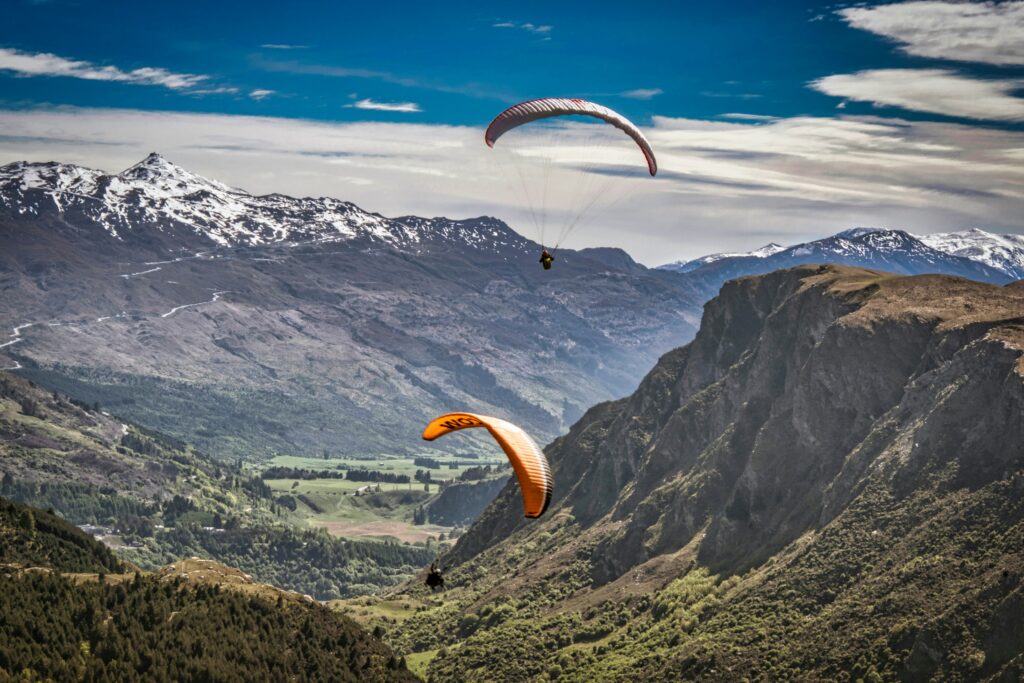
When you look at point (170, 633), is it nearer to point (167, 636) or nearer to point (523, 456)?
point (167, 636)

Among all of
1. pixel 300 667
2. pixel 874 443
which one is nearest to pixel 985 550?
pixel 874 443

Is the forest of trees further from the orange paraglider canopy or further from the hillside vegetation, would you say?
the orange paraglider canopy

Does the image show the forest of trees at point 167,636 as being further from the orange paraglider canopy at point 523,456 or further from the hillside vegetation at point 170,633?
the orange paraglider canopy at point 523,456

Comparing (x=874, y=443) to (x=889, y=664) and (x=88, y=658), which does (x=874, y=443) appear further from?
(x=88, y=658)

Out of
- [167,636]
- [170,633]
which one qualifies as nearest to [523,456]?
[167,636]

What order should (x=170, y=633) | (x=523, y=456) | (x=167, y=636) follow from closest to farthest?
(x=523, y=456), (x=167, y=636), (x=170, y=633)

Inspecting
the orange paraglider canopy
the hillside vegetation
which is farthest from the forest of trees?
the orange paraglider canopy

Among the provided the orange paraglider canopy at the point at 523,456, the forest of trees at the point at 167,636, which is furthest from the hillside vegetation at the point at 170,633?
the orange paraglider canopy at the point at 523,456

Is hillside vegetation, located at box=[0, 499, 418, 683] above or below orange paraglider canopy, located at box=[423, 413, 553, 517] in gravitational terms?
below
